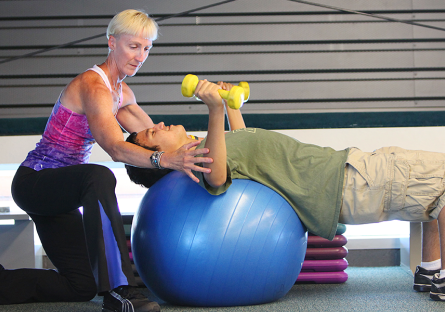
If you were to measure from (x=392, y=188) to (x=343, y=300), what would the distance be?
56 centimetres

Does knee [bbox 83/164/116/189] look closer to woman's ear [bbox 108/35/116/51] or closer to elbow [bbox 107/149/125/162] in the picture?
elbow [bbox 107/149/125/162]

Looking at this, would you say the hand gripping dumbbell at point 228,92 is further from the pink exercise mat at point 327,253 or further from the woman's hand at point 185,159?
the pink exercise mat at point 327,253

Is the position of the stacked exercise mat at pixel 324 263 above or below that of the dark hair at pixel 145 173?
below

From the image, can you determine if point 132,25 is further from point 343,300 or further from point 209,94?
point 343,300

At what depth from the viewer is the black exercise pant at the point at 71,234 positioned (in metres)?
1.62

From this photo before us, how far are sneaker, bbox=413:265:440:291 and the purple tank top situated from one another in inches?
66.5

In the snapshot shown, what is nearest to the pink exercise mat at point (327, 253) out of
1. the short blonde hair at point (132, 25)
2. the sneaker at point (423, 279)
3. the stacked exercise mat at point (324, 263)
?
the stacked exercise mat at point (324, 263)

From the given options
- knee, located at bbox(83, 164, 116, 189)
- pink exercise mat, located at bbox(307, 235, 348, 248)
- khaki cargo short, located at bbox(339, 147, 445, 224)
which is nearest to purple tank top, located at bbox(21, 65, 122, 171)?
knee, located at bbox(83, 164, 116, 189)

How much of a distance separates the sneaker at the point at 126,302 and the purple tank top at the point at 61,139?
678mm

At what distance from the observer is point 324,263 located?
2.52 meters

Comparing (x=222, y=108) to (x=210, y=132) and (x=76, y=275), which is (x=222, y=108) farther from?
(x=76, y=275)

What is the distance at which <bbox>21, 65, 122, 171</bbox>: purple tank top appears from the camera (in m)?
1.96

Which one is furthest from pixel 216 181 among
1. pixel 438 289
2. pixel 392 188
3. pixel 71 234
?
pixel 438 289

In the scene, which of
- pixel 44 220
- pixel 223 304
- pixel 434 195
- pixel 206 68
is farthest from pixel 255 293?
pixel 206 68
